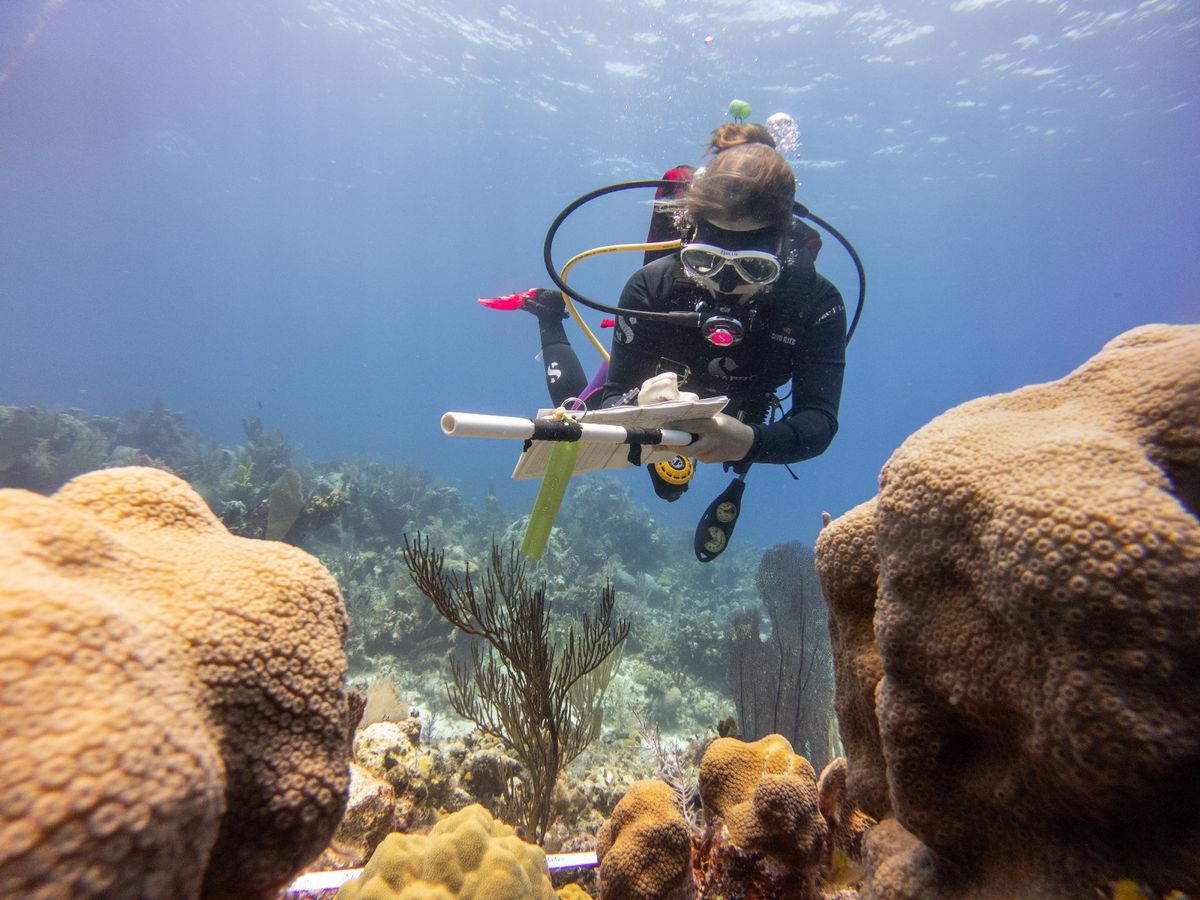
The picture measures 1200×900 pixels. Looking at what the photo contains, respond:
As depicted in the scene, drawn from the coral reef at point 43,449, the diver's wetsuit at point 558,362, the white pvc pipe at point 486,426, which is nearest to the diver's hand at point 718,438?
the white pvc pipe at point 486,426

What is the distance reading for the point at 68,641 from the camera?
0.80 meters

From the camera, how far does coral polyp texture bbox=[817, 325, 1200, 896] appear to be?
3.22 feet

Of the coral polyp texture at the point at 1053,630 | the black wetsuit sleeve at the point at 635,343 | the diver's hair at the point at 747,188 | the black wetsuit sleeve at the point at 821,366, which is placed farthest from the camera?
the black wetsuit sleeve at the point at 635,343

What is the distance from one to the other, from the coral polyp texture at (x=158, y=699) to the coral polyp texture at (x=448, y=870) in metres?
1.11

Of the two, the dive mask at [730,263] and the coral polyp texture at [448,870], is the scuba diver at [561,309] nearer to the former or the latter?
the dive mask at [730,263]

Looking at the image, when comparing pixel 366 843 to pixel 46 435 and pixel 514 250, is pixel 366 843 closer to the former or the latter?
pixel 46 435

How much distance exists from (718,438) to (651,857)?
2.14 m

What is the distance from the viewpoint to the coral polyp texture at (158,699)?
2.23 feet

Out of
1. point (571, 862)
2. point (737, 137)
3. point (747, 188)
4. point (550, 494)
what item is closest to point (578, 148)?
point (737, 137)

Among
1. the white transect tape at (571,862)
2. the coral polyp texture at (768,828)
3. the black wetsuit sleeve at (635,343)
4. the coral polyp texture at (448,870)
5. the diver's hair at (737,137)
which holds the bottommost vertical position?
the white transect tape at (571,862)

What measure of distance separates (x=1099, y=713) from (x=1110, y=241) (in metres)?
62.6

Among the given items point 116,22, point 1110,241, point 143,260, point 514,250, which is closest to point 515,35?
point 116,22

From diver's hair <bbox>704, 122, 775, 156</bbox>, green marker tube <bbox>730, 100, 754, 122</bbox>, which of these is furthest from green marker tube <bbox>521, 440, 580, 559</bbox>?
green marker tube <bbox>730, 100, 754, 122</bbox>

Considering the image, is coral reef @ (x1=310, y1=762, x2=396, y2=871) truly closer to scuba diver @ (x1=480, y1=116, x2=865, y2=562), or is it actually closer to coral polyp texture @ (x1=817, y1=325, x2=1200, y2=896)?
scuba diver @ (x1=480, y1=116, x2=865, y2=562)
